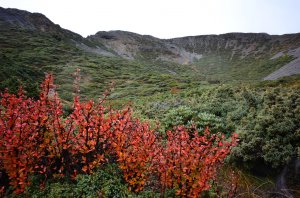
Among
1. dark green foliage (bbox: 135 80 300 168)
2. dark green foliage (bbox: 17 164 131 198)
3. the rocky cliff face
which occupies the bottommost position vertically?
dark green foliage (bbox: 17 164 131 198)

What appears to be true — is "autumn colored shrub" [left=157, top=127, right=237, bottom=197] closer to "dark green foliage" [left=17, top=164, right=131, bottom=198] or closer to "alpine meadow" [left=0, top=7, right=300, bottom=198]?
"alpine meadow" [left=0, top=7, right=300, bottom=198]

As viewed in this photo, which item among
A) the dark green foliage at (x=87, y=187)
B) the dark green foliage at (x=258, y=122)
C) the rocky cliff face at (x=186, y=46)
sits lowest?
the dark green foliage at (x=87, y=187)

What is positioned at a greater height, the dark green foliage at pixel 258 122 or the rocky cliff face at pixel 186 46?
the rocky cliff face at pixel 186 46

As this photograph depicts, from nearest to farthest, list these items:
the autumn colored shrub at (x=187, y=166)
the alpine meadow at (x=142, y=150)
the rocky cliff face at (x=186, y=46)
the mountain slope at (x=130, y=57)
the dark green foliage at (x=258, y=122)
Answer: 1. the autumn colored shrub at (x=187, y=166)
2. the alpine meadow at (x=142, y=150)
3. the dark green foliage at (x=258, y=122)
4. the mountain slope at (x=130, y=57)
5. the rocky cliff face at (x=186, y=46)

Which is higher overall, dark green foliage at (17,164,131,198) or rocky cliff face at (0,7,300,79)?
rocky cliff face at (0,7,300,79)

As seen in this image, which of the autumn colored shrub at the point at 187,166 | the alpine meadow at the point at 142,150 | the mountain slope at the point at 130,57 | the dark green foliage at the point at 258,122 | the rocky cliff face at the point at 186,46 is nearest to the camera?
the autumn colored shrub at the point at 187,166

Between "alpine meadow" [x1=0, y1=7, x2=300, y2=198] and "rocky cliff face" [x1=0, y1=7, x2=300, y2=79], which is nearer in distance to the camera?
"alpine meadow" [x1=0, y1=7, x2=300, y2=198]

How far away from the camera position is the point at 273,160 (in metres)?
8.64

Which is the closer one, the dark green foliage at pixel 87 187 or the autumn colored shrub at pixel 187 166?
the autumn colored shrub at pixel 187 166

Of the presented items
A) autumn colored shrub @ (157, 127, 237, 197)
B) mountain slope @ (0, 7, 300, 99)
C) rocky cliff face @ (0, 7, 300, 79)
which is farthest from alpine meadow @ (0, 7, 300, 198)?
rocky cliff face @ (0, 7, 300, 79)

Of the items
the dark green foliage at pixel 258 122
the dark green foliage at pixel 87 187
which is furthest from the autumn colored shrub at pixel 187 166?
the dark green foliage at pixel 258 122

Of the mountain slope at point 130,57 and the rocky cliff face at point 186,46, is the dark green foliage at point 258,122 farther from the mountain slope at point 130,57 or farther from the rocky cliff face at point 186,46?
the rocky cliff face at point 186,46

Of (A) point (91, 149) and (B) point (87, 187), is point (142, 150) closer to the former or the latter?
(A) point (91, 149)

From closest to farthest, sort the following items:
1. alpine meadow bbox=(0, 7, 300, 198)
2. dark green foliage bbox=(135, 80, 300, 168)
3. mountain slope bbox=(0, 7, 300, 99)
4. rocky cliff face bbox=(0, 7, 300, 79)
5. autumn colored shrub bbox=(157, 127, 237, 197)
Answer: autumn colored shrub bbox=(157, 127, 237, 197)
alpine meadow bbox=(0, 7, 300, 198)
dark green foliage bbox=(135, 80, 300, 168)
mountain slope bbox=(0, 7, 300, 99)
rocky cliff face bbox=(0, 7, 300, 79)
